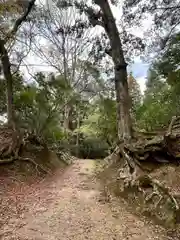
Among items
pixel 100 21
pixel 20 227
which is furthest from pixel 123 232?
pixel 100 21

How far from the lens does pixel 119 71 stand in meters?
9.58

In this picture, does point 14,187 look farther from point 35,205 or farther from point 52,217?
point 52,217

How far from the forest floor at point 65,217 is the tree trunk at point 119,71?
278 centimetres

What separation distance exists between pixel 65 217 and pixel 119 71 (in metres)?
5.68

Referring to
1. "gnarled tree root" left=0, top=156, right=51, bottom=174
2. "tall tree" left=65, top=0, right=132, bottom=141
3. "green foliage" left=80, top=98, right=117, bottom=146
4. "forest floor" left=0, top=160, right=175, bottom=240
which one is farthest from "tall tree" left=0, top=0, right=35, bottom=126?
"green foliage" left=80, top=98, right=117, bottom=146

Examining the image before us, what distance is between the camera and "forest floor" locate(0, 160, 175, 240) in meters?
4.66

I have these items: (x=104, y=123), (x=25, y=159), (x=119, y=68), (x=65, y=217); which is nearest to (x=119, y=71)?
(x=119, y=68)

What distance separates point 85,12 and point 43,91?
5.72m

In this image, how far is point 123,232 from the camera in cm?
496

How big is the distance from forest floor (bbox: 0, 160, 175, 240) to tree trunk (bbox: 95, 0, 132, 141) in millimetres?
2783

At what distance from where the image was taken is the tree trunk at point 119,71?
9.45 metres

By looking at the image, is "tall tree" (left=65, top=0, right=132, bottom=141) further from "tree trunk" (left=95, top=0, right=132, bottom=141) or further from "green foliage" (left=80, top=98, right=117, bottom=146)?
"green foliage" (left=80, top=98, right=117, bottom=146)

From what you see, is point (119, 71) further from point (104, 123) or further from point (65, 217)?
point (104, 123)

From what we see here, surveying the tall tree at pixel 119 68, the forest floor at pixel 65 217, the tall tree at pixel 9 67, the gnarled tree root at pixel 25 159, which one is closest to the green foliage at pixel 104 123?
the tall tree at pixel 119 68
